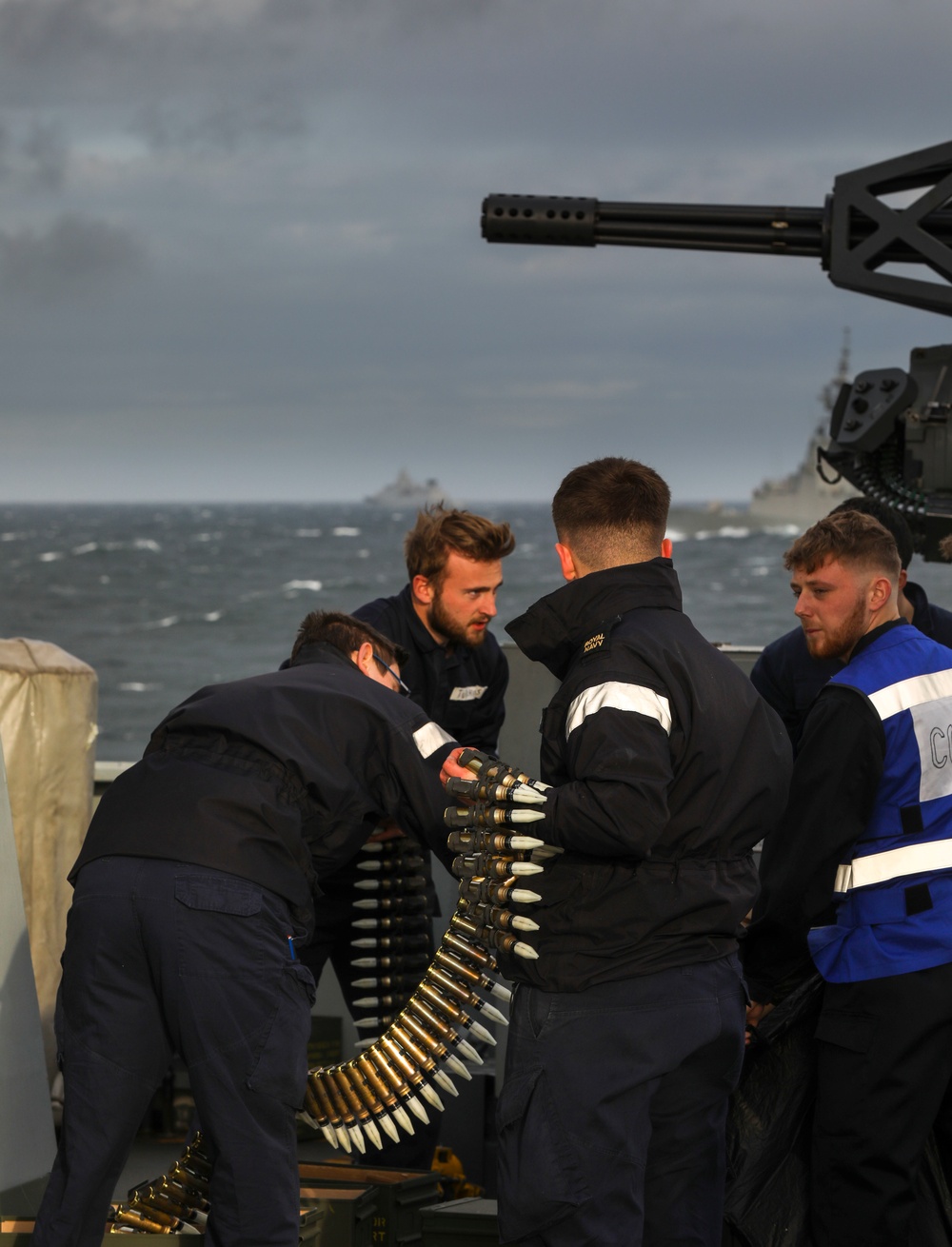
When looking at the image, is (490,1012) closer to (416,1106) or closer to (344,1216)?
(416,1106)

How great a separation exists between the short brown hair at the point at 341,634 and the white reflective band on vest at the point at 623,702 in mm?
1068

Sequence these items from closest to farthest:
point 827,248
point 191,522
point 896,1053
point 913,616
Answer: point 896,1053
point 913,616
point 827,248
point 191,522

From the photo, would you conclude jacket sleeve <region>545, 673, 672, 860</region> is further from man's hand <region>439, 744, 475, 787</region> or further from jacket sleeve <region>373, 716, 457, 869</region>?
jacket sleeve <region>373, 716, 457, 869</region>

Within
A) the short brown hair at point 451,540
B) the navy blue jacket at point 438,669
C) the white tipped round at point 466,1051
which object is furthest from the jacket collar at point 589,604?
the navy blue jacket at point 438,669

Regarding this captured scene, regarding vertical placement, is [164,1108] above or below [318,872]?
below

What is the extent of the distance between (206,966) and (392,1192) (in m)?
1.16

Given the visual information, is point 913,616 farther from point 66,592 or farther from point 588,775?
point 66,592

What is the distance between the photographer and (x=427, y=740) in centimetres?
415

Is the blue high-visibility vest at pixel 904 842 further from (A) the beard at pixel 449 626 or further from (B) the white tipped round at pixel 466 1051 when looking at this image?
(A) the beard at pixel 449 626

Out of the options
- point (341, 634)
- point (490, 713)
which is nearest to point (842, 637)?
point (341, 634)

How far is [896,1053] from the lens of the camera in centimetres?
412

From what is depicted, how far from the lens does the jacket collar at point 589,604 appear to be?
12.2ft

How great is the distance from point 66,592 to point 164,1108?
251 feet

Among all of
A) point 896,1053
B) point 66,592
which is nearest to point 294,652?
point 896,1053
